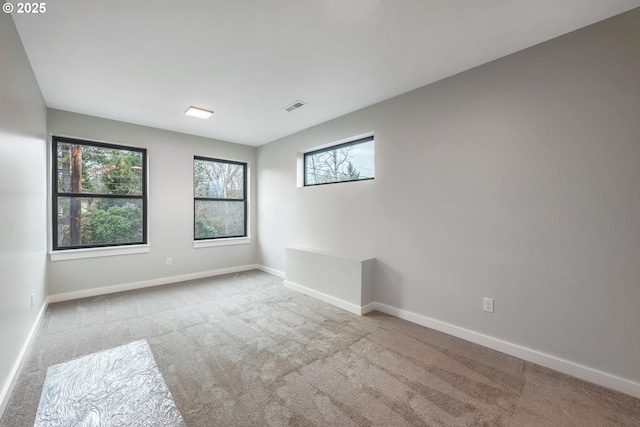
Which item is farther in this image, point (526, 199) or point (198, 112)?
point (198, 112)

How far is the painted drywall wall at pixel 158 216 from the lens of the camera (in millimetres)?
3516

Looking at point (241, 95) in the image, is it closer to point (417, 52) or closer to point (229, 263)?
point (417, 52)

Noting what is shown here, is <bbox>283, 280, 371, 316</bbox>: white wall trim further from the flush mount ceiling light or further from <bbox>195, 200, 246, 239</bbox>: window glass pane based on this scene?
the flush mount ceiling light

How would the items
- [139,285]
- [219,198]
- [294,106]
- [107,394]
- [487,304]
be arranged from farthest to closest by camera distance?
[219,198], [139,285], [294,106], [487,304], [107,394]

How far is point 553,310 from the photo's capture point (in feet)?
6.76

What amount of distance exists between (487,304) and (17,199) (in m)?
3.92

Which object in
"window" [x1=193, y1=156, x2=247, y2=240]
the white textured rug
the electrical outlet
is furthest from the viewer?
"window" [x1=193, y1=156, x2=247, y2=240]

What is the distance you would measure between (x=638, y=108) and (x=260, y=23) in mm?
2592

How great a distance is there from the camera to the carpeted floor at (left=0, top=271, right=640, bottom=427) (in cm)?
160

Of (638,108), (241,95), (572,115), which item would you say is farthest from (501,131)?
(241,95)

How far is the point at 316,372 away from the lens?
2.00 m

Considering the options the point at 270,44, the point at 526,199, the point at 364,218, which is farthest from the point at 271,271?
the point at 526,199

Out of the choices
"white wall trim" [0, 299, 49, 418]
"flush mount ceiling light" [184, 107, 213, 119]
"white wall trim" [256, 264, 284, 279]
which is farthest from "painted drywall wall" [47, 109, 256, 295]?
"white wall trim" [0, 299, 49, 418]

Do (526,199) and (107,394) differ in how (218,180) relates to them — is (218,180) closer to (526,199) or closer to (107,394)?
(107,394)
